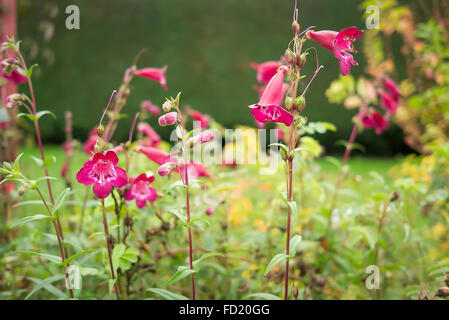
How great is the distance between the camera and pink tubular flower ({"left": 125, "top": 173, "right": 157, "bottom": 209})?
1009 millimetres

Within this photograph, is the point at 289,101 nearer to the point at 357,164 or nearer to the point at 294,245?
the point at 294,245

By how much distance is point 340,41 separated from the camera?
0.85 meters

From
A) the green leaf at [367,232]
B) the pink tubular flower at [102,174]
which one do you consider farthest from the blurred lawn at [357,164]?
the pink tubular flower at [102,174]

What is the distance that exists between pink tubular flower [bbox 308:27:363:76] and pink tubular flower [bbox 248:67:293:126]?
0.36 feet

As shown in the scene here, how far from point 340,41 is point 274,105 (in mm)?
216

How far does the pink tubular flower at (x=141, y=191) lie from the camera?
1.01 m

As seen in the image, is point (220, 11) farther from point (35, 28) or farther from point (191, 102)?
point (35, 28)

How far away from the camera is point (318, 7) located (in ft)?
15.1

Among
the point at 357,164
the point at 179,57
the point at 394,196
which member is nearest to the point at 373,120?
the point at 394,196

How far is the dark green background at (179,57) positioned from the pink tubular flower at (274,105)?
13.1 feet

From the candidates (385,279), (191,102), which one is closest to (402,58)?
(191,102)

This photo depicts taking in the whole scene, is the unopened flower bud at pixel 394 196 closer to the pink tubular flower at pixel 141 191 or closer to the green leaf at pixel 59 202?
the pink tubular flower at pixel 141 191

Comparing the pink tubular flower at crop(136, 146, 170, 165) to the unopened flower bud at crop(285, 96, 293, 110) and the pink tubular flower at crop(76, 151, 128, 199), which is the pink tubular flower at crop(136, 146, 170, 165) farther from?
the unopened flower bud at crop(285, 96, 293, 110)

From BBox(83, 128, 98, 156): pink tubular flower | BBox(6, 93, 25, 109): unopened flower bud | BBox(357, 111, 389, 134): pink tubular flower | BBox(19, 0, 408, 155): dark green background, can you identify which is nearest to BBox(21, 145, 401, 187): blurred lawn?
BBox(19, 0, 408, 155): dark green background
